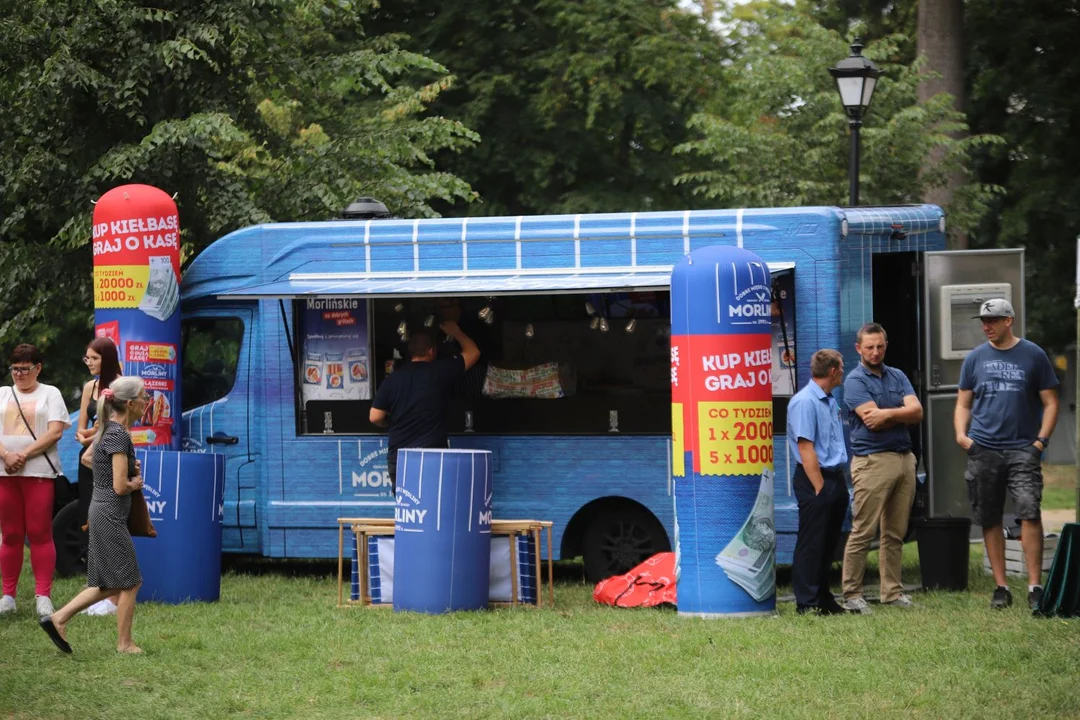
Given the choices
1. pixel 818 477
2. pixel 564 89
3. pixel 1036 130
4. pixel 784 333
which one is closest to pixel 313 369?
pixel 784 333

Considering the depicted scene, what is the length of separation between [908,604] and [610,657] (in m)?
2.59

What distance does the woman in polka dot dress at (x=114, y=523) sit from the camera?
888 centimetres

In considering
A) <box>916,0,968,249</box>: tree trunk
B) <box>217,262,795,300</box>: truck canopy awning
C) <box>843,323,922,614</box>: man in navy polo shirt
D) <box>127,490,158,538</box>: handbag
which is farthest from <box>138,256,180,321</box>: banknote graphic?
<box>916,0,968,249</box>: tree trunk

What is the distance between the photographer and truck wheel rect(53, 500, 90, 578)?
1239 centimetres

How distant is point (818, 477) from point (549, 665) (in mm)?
2404

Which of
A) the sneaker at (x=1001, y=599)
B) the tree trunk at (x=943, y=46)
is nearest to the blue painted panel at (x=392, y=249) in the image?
the sneaker at (x=1001, y=599)

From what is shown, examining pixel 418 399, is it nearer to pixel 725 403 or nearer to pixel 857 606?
pixel 725 403

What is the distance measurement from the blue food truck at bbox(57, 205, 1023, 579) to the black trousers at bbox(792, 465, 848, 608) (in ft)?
3.44

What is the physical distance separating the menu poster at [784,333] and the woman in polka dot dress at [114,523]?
4367 millimetres

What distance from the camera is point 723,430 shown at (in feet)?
32.4

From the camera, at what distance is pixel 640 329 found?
11594 millimetres

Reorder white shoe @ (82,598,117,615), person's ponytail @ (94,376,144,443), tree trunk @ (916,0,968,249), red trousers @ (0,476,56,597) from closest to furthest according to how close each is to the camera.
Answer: person's ponytail @ (94,376,144,443) → red trousers @ (0,476,56,597) → white shoe @ (82,598,117,615) → tree trunk @ (916,0,968,249)

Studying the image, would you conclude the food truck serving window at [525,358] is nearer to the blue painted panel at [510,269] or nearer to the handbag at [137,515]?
the blue painted panel at [510,269]

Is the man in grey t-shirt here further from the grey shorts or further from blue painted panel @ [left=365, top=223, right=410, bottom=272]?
blue painted panel @ [left=365, top=223, right=410, bottom=272]
